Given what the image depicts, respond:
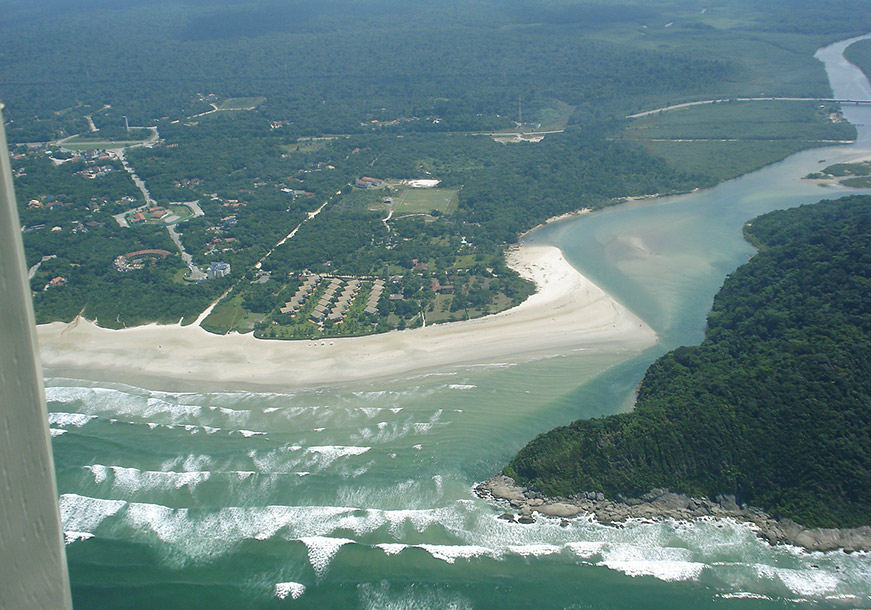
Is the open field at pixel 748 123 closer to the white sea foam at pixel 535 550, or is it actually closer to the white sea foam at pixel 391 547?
the white sea foam at pixel 535 550

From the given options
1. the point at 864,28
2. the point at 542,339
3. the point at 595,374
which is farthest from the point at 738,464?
the point at 864,28

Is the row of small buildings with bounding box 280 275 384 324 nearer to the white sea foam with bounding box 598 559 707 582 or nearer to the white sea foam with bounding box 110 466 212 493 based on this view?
the white sea foam with bounding box 110 466 212 493

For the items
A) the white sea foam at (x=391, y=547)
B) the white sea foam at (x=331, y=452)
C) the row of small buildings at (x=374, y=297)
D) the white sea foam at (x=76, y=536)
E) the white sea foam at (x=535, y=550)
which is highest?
the row of small buildings at (x=374, y=297)

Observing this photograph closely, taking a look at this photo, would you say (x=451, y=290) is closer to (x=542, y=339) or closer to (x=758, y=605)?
(x=542, y=339)

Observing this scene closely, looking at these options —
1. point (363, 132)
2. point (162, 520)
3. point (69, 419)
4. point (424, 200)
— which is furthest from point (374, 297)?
point (363, 132)

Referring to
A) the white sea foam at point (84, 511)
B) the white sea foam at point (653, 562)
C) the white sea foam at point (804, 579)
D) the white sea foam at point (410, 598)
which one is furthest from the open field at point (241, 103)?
the white sea foam at point (804, 579)

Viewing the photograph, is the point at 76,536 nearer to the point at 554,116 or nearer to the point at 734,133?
the point at 734,133
